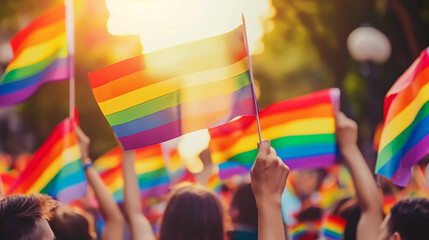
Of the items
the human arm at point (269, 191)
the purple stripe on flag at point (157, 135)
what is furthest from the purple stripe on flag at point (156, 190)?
the human arm at point (269, 191)

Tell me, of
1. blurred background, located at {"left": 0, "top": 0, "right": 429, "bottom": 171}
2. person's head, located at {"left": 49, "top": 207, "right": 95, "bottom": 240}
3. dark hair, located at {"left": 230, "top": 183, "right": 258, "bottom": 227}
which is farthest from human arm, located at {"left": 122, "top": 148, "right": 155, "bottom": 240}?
blurred background, located at {"left": 0, "top": 0, "right": 429, "bottom": 171}

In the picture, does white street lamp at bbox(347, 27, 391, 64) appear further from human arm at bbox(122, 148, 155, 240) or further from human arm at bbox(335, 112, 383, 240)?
human arm at bbox(122, 148, 155, 240)

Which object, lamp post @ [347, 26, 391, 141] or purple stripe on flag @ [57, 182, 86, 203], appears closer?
purple stripe on flag @ [57, 182, 86, 203]

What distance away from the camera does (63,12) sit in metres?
5.66

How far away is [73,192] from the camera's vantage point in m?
4.81

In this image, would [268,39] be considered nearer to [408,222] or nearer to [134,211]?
[134,211]

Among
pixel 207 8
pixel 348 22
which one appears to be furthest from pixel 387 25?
pixel 207 8

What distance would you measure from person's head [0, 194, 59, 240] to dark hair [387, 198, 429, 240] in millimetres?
1848

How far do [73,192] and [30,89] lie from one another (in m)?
1.34

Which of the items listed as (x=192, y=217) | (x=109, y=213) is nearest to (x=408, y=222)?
(x=192, y=217)

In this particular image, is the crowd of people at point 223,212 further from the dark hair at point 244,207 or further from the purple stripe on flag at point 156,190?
the purple stripe on flag at point 156,190

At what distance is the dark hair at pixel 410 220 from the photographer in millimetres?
3557

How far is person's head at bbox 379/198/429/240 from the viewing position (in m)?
3.55

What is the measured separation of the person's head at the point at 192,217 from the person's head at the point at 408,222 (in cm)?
97
